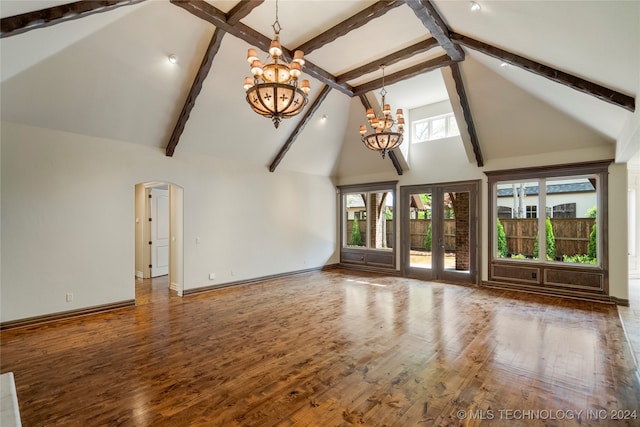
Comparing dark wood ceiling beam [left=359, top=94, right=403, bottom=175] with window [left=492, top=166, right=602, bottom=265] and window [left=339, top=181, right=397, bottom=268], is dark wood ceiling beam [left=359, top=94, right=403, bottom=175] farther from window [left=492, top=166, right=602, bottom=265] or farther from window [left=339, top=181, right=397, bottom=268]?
window [left=492, top=166, right=602, bottom=265]

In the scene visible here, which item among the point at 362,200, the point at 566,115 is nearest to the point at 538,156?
the point at 566,115

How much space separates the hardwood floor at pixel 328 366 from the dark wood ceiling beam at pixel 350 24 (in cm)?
435

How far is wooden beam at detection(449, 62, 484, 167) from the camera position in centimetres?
540

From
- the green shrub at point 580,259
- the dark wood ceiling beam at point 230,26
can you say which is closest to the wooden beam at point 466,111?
the dark wood ceiling beam at point 230,26

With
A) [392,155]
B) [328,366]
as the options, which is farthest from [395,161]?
[328,366]

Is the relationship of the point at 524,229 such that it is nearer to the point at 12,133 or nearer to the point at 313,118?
the point at 313,118

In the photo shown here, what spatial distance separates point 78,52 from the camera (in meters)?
3.96

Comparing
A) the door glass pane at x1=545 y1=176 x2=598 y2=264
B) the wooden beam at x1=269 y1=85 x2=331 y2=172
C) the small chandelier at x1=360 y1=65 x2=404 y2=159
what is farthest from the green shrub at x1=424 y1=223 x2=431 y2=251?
the wooden beam at x1=269 y1=85 x2=331 y2=172

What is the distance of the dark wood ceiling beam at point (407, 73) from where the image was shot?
523 centimetres

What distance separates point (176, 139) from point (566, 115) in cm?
738

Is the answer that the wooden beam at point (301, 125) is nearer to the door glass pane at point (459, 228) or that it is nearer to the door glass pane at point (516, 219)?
the door glass pane at point (459, 228)

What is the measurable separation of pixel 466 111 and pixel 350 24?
3198 mm

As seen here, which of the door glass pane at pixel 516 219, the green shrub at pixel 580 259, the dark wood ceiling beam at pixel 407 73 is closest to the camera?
the dark wood ceiling beam at pixel 407 73

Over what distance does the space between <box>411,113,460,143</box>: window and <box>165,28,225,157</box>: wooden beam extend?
211 inches
